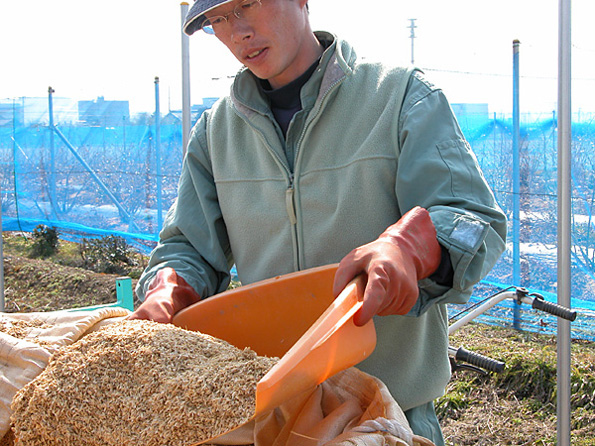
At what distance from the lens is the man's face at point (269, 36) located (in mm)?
1374

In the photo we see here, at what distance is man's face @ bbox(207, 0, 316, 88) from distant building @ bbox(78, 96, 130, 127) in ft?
13.0

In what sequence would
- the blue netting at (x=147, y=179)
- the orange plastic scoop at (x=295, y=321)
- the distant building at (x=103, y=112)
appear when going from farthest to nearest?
the distant building at (x=103, y=112) < the blue netting at (x=147, y=179) < the orange plastic scoop at (x=295, y=321)

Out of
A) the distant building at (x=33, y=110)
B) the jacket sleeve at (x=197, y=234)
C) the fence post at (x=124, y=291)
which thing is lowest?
the fence post at (x=124, y=291)

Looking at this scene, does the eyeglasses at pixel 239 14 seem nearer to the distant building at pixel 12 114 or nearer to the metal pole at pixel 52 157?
the metal pole at pixel 52 157

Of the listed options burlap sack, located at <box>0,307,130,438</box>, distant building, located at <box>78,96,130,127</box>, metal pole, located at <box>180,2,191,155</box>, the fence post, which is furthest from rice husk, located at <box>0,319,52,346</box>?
distant building, located at <box>78,96,130,127</box>

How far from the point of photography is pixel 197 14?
4.46 feet

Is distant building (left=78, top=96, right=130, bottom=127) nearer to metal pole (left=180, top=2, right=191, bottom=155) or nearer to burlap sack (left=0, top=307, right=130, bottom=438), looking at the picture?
metal pole (left=180, top=2, right=191, bottom=155)

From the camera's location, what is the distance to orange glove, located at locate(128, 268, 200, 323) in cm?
128

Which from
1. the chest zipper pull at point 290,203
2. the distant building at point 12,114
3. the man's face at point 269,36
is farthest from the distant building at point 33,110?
the chest zipper pull at point 290,203

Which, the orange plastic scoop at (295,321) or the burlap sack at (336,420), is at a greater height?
the orange plastic scoop at (295,321)

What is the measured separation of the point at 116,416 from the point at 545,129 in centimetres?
312

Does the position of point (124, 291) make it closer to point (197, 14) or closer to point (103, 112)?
point (197, 14)

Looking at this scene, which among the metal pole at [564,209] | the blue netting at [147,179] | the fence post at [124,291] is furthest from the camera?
the blue netting at [147,179]

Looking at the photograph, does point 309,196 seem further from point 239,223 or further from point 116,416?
point 116,416
